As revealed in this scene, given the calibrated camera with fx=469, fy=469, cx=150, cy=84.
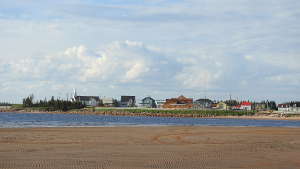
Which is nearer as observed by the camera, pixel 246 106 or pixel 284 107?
pixel 284 107

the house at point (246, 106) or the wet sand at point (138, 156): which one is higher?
the house at point (246, 106)

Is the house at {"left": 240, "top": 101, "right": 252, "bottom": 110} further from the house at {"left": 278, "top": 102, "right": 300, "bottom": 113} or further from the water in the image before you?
the water

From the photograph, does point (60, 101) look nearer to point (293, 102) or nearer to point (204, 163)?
point (293, 102)

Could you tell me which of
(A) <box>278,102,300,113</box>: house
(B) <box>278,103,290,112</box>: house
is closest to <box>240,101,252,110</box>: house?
(B) <box>278,103,290,112</box>: house

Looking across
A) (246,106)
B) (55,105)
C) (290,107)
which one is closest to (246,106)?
(246,106)

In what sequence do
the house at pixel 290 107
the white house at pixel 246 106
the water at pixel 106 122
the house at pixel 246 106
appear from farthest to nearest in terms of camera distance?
1. the white house at pixel 246 106
2. the house at pixel 246 106
3. the house at pixel 290 107
4. the water at pixel 106 122

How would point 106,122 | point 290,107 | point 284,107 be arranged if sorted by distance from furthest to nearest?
point 284,107
point 290,107
point 106,122

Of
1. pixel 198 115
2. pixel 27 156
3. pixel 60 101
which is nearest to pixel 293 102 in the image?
pixel 198 115

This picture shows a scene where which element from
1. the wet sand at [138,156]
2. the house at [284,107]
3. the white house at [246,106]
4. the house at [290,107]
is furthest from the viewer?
the white house at [246,106]

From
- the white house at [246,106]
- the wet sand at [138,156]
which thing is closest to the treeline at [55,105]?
the white house at [246,106]

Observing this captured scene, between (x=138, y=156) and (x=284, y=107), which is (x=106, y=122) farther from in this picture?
(x=284, y=107)

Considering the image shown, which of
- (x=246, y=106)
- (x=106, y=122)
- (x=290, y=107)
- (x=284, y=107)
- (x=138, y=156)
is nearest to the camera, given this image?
(x=138, y=156)

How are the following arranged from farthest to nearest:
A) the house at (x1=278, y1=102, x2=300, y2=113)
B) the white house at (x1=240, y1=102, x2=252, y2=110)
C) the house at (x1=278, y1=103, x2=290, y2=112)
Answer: the white house at (x1=240, y1=102, x2=252, y2=110) < the house at (x1=278, y1=103, x2=290, y2=112) < the house at (x1=278, y1=102, x2=300, y2=113)

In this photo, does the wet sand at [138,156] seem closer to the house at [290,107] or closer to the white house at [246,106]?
the house at [290,107]
